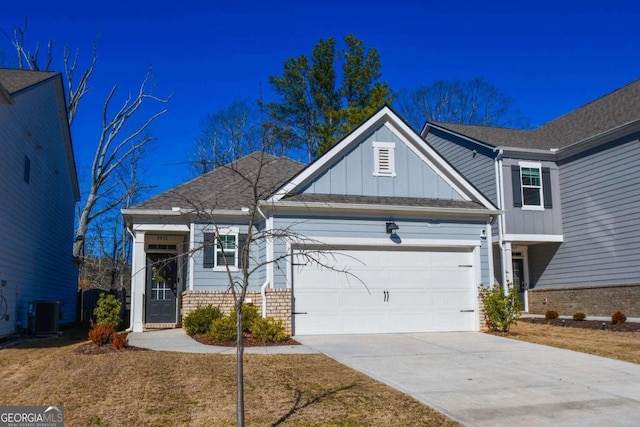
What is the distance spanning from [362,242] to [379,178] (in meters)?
1.94

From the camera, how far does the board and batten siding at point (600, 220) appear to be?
57.7ft

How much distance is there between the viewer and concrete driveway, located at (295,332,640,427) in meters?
6.85

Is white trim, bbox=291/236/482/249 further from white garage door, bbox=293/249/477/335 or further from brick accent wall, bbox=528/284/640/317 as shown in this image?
brick accent wall, bbox=528/284/640/317

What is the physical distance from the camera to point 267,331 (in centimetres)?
1259

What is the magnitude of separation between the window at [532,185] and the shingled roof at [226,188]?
25.0 ft

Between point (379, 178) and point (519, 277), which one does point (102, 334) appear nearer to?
point (379, 178)

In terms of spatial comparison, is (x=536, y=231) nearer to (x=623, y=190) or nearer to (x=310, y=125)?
(x=623, y=190)

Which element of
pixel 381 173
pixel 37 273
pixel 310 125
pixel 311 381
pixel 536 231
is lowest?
pixel 311 381

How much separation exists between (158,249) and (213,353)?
7955 millimetres

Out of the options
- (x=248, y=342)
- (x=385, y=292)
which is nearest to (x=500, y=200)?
(x=385, y=292)

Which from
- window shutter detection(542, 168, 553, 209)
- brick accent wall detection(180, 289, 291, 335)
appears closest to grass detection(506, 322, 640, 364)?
window shutter detection(542, 168, 553, 209)

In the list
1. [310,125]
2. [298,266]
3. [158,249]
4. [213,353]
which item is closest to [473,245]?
[298,266]

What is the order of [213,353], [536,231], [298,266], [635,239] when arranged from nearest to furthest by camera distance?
[213,353], [298,266], [635,239], [536,231]

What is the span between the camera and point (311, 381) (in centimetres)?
835
